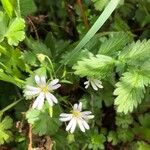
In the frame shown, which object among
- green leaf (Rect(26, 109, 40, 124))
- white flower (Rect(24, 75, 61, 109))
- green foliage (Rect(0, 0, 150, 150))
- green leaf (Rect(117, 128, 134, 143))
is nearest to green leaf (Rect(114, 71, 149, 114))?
green foliage (Rect(0, 0, 150, 150))

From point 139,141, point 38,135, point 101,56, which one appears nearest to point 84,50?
point 101,56

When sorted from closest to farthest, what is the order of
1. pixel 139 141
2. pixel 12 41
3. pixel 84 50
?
pixel 12 41 → pixel 84 50 → pixel 139 141

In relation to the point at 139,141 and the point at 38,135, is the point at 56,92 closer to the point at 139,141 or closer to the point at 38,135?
the point at 38,135

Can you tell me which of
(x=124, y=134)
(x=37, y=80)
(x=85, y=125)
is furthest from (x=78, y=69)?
(x=124, y=134)

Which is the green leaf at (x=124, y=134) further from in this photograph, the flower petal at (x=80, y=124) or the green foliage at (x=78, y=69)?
the flower petal at (x=80, y=124)

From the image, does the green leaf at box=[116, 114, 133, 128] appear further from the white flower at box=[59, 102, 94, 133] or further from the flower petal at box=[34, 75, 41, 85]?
the flower petal at box=[34, 75, 41, 85]
